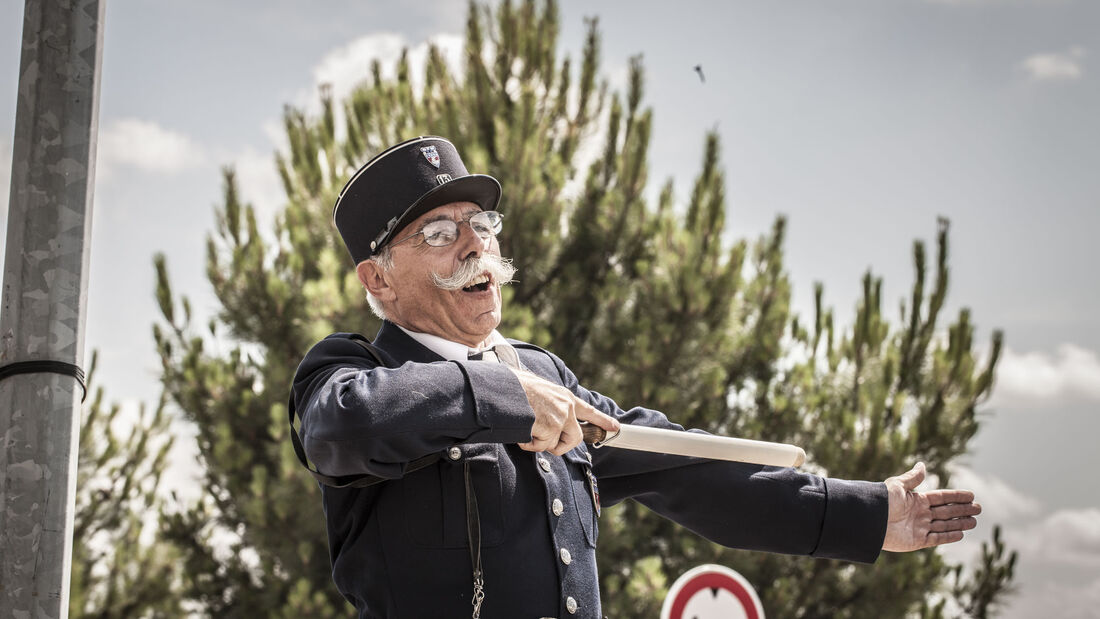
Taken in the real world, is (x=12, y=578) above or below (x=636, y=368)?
below

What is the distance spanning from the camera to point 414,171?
2.62m

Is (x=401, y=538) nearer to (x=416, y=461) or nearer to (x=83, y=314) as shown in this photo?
(x=416, y=461)

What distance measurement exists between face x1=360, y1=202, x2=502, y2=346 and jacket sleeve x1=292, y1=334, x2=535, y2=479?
42 centimetres

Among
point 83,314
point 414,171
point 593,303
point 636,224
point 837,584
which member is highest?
point 636,224

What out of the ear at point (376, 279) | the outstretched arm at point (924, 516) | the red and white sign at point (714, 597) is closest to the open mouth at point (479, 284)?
the ear at point (376, 279)

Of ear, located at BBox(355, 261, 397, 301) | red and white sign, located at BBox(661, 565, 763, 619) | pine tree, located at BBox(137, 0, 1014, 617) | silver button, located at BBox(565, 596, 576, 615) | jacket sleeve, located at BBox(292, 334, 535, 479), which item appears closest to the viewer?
jacket sleeve, located at BBox(292, 334, 535, 479)

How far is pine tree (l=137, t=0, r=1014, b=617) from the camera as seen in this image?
28.6ft

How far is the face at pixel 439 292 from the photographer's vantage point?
100 inches

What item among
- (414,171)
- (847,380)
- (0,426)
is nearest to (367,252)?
(414,171)

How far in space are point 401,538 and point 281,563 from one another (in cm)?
685

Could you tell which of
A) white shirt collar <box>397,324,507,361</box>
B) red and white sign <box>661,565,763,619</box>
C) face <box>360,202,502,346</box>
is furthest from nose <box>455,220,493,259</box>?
red and white sign <box>661,565,763,619</box>

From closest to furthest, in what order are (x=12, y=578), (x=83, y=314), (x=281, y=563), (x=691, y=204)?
(x=12, y=578) → (x=83, y=314) → (x=281, y=563) → (x=691, y=204)

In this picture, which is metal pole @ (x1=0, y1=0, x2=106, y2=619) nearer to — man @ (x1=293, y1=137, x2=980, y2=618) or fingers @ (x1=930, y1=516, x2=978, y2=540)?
man @ (x1=293, y1=137, x2=980, y2=618)

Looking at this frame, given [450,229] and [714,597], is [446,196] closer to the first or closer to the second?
[450,229]
